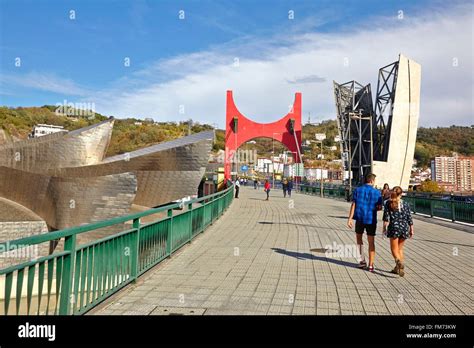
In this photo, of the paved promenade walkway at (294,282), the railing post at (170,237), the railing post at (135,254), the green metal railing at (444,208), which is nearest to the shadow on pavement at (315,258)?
the paved promenade walkway at (294,282)

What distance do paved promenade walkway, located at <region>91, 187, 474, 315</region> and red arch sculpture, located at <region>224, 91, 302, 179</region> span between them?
49290 millimetres

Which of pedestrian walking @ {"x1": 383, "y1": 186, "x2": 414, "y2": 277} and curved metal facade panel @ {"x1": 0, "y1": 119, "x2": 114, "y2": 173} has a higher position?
curved metal facade panel @ {"x1": 0, "y1": 119, "x2": 114, "y2": 173}

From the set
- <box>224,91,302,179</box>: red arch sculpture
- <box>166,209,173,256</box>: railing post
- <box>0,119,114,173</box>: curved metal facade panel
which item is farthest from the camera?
<box>224,91,302,179</box>: red arch sculpture

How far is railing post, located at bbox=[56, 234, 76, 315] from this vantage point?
296cm

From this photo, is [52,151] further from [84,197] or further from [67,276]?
[67,276]

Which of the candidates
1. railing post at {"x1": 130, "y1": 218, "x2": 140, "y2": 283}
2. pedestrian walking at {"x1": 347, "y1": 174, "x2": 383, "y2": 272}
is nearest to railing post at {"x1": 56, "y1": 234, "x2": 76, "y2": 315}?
railing post at {"x1": 130, "y1": 218, "x2": 140, "y2": 283}

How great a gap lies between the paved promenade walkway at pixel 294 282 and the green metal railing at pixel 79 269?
0.21 metres

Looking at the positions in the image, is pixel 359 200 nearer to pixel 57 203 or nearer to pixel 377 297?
pixel 377 297

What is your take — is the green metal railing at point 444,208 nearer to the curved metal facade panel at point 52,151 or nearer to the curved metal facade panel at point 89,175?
the curved metal facade panel at point 89,175

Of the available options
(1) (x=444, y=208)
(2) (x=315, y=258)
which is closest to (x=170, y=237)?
(2) (x=315, y=258)

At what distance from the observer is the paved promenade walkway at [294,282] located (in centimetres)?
365

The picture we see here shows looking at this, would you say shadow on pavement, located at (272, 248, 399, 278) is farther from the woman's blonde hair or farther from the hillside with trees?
the hillside with trees
